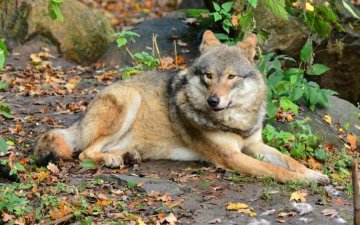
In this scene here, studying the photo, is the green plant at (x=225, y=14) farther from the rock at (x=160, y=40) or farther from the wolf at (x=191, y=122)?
the rock at (x=160, y=40)

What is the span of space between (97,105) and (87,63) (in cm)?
486

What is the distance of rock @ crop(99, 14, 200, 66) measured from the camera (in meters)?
11.8

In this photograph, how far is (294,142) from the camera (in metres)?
8.02

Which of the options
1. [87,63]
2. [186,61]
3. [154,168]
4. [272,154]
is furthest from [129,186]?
[87,63]

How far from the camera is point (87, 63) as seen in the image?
1248cm

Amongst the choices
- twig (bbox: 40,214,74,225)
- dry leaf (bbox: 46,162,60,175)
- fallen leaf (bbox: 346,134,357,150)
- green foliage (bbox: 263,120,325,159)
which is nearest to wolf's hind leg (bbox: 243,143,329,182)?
green foliage (bbox: 263,120,325,159)

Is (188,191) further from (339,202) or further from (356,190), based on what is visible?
(356,190)

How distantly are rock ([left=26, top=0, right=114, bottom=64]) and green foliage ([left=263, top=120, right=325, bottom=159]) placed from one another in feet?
18.1

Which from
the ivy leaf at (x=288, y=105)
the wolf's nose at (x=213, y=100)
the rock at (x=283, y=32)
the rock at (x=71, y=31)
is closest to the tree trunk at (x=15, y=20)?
the rock at (x=71, y=31)

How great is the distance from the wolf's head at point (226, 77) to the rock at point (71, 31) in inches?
218

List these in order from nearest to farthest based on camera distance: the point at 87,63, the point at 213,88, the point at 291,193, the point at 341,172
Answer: the point at 291,193, the point at 213,88, the point at 341,172, the point at 87,63

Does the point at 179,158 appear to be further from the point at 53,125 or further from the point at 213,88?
the point at 53,125

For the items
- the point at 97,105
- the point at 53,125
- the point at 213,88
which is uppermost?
the point at 213,88

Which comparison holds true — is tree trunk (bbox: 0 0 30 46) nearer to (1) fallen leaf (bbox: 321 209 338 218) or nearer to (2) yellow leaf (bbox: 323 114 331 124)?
(2) yellow leaf (bbox: 323 114 331 124)
